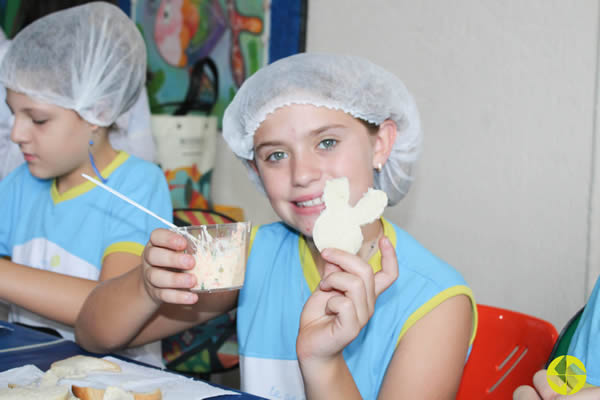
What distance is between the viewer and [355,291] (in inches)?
43.4

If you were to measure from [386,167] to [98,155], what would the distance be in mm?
1052

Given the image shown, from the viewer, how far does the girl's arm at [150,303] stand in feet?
4.14

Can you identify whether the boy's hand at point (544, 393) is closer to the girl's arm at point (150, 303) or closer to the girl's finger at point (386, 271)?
the girl's finger at point (386, 271)

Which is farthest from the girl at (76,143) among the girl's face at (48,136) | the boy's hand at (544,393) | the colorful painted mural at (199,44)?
the colorful painted mural at (199,44)

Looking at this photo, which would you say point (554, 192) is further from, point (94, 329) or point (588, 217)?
point (94, 329)

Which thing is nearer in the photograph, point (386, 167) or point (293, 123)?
point (293, 123)

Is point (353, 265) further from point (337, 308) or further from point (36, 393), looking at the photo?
point (36, 393)

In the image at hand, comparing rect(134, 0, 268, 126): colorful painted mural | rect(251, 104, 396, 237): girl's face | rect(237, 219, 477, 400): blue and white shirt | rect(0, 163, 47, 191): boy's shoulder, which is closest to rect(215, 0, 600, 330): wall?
rect(134, 0, 268, 126): colorful painted mural

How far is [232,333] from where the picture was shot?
116 inches

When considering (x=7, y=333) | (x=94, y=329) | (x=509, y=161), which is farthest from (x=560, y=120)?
(x=7, y=333)

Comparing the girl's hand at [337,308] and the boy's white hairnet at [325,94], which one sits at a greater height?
the boy's white hairnet at [325,94]

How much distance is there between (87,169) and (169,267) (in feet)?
3.12

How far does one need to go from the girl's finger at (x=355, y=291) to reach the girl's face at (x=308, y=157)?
33cm

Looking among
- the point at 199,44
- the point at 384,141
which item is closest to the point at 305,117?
the point at 384,141
